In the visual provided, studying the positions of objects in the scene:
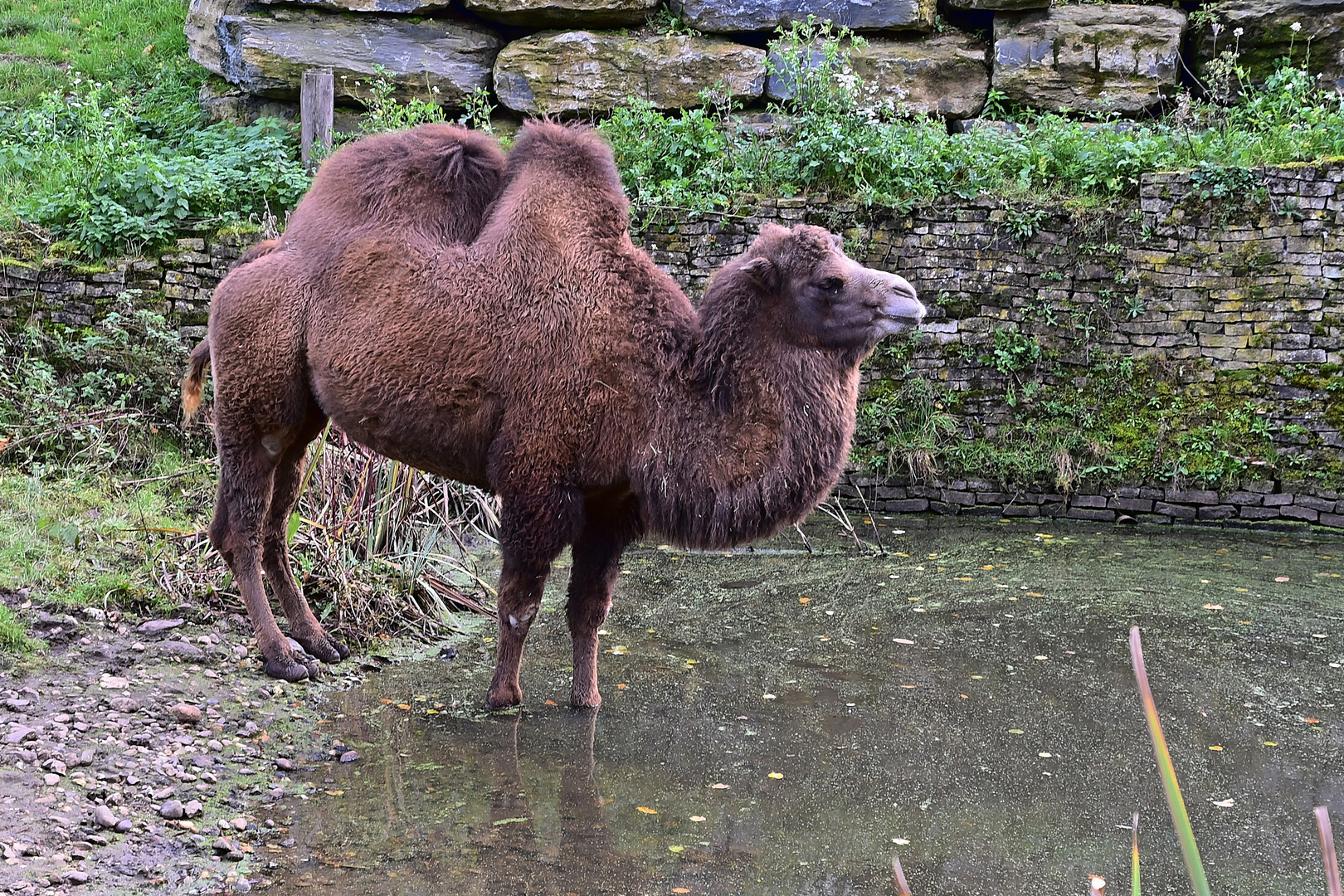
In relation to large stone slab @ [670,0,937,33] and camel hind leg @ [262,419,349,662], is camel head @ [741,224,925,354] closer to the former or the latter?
camel hind leg @ [262,419,349,662]

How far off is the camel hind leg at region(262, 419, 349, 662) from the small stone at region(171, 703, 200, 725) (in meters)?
0.94

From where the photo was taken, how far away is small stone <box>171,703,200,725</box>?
433 cm

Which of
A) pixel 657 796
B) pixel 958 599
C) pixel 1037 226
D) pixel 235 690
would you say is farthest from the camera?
pixel 1037 226

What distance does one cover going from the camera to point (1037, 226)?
10.2 meters

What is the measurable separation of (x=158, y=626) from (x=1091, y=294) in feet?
26.5

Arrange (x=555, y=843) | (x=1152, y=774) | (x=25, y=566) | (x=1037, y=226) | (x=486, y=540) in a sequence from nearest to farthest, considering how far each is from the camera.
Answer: (x=555, y=843)
(x=1152, y=774)
(x=25, y=566)
(x=486, y=540)
(x=1037, y=226)

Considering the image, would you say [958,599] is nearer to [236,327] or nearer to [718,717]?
[718,717]

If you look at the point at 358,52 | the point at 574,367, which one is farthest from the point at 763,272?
the point at 358,52

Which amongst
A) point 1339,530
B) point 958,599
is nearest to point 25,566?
point 958,599

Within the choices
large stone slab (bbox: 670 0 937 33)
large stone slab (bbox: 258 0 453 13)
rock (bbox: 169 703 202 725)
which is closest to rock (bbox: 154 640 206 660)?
rock (bbox: 169 703 202 725)

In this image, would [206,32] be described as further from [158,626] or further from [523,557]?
[523,557]

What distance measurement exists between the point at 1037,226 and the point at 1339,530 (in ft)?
11.6

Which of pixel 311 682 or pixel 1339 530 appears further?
pixel 1339 530

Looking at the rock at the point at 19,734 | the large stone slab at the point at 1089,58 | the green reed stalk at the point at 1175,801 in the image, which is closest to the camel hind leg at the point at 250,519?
the rock at the point at 19,734
